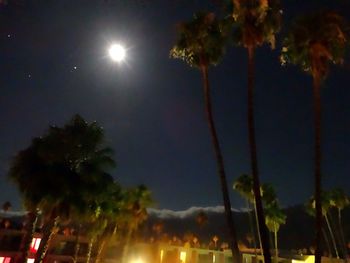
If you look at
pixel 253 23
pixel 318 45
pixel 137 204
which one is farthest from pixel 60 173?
pixel 137 204

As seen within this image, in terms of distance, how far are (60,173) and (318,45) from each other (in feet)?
56.1

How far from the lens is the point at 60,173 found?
974 inches

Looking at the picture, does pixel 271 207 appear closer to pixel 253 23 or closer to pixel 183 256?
pixel 183 256

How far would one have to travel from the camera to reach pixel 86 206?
1006 inches

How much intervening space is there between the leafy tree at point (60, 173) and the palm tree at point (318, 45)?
13.5m

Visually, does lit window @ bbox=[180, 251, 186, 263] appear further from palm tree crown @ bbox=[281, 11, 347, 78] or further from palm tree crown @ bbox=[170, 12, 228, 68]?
palm tree crown @ bbox=[281, 11, 347, 78]

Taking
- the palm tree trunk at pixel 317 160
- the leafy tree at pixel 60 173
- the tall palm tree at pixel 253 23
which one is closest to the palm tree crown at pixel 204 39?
the tall palm tree at pixel 253 23

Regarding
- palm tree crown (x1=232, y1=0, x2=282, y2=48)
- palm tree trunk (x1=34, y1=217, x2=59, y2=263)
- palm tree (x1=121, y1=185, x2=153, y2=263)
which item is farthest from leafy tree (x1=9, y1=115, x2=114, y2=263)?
palm tree (x1=121, y1=185, x2=153, y2=263)

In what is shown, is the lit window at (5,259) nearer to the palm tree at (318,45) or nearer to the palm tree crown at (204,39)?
the palm tree crown at (204,39)

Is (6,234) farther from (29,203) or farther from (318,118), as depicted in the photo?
(318,118)

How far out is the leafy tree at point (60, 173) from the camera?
24234 millimetres

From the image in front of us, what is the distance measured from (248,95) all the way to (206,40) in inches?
213

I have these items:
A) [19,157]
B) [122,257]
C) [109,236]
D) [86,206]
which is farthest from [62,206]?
[122,257]

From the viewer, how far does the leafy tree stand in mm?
24234
